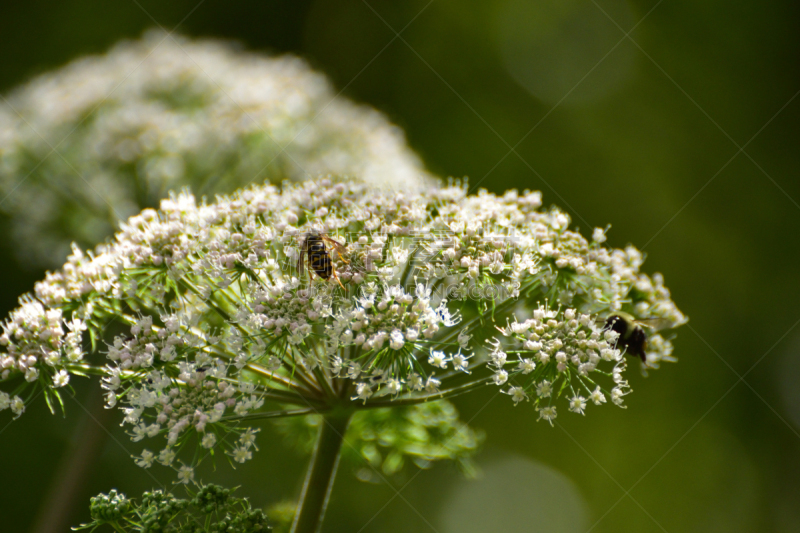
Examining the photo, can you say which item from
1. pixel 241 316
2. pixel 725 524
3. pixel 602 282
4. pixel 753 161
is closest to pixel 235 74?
pixel 241 316

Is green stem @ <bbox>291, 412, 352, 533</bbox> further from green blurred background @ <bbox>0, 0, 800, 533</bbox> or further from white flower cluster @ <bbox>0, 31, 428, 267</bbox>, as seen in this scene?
green blurred background @ <bbox>0, 0, 800, 533</bbox>

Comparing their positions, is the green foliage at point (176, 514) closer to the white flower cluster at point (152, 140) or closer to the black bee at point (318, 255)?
the black bee at point (318, 255)

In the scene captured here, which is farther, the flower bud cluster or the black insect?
the black insect

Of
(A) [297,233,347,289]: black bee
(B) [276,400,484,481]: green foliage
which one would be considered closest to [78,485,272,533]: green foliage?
(A) [297,233,347,289]: black bee

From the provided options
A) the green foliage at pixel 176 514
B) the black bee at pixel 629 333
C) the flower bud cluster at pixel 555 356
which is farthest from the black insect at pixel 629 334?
the green foliage at pixel 176 514

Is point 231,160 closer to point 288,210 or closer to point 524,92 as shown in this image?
point 288,210

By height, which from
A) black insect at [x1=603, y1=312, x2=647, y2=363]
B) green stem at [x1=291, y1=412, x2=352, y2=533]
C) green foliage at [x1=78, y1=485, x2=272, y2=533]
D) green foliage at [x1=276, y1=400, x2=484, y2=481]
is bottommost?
green foliage at [x1=78, y1=485, x2=272, y2=533]
